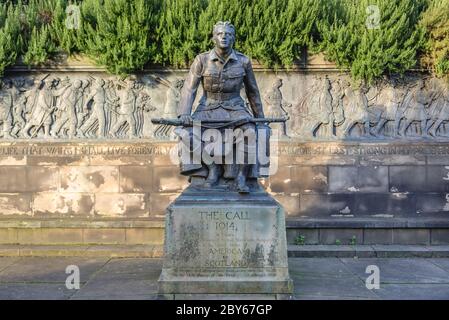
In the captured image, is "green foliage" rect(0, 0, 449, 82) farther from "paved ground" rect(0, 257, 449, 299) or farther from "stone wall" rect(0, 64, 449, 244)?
"paved ground" rect(0, 257, 449, 299)

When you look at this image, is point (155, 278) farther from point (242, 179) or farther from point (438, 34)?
point (438, 34)

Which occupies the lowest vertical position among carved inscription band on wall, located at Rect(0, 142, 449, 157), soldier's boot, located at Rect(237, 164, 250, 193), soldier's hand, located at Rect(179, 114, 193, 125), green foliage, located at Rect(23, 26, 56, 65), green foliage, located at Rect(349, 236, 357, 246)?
green foliage, located at Rect(349, 236, 357, 246)

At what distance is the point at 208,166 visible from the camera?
7035mm

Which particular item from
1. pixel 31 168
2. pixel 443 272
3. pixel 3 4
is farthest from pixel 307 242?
pixel 3 4

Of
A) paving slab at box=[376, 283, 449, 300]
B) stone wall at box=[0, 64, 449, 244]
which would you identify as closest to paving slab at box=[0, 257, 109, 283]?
stone wall at box=[0, 64, 449, 244]

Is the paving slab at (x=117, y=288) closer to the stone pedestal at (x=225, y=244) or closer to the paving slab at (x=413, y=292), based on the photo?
the stone pedestal at (x=225, y=244)

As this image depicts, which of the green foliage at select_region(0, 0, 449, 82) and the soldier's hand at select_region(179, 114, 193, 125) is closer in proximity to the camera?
the soldier's hand at select_region(179, 114, 193, 125)

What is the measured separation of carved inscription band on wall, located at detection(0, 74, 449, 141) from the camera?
1076 centimetres

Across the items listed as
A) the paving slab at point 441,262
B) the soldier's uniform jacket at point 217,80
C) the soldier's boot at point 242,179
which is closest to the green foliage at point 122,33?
the soldier's uniform jacket at point 217,80

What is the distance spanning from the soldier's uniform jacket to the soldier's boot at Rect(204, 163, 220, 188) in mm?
783

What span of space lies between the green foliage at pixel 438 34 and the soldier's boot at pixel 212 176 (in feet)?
18.8

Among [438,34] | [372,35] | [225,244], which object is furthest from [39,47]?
[438,34]

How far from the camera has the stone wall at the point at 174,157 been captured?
10.3 metres

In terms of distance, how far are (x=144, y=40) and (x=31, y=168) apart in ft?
10.9
